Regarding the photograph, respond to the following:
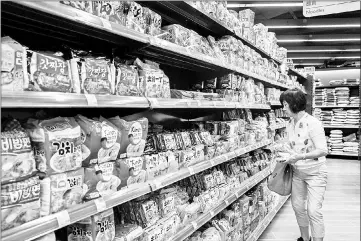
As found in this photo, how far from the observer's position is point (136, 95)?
1.72 m

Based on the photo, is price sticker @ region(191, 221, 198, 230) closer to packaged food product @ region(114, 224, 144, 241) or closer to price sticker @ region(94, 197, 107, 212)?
packaged food product @ region(114, 224, 144, 241)

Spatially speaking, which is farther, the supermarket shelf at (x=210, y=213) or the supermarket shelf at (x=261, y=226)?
the supermarket shelf at (x=261, y=226)

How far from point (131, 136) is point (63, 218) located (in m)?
0.61

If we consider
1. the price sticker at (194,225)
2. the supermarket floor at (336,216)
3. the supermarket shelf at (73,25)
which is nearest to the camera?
the supermarket shelf at (73,25)

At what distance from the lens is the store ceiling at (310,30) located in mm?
10430

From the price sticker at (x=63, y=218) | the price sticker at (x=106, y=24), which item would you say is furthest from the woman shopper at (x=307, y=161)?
the price sticker at (x=63, y=218)

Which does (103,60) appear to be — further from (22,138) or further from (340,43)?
(340,43)

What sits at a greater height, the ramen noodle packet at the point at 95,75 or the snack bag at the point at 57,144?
the ramen noodle packet at the point at 95,75

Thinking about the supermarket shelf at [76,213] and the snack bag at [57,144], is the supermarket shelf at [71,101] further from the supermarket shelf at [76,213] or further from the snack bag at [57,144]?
the supermarket shelf at [76,213]

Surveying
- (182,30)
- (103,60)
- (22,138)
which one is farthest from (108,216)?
(182,30)

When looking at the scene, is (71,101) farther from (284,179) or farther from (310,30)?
(310,30)

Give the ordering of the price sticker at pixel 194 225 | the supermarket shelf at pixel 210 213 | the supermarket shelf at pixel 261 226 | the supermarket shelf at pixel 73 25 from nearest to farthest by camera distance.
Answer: the supermarket shelf at pixel 73 25
the supermarket shelf at pixel 210 213
the price sticker at pixel 194 225
the supermarket shelf at pixel 261 226

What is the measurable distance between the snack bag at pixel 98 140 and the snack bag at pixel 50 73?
21 cm

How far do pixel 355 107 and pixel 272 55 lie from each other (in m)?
5.89
